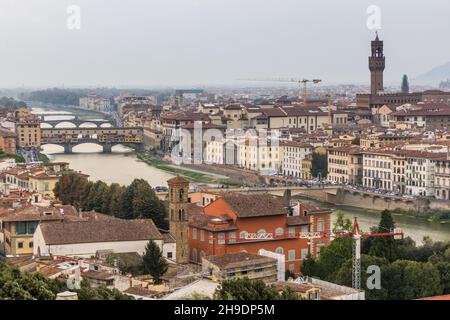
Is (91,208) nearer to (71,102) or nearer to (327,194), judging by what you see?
(327,194)

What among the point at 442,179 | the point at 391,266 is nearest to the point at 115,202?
the point at 391,266

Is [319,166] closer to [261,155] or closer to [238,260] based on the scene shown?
[261,155]

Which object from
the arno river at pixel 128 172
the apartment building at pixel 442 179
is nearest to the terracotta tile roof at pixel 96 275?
the arno river at pixel 128 172

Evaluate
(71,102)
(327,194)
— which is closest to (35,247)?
(327,194)

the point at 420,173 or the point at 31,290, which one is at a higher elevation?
the point at 31,290

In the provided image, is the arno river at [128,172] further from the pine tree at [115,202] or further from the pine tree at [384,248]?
the pine tree at [384,248]

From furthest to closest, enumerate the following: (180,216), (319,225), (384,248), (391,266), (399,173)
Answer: (399,173) → (319,225) → (180,216) → (384,248) → (391,266)
